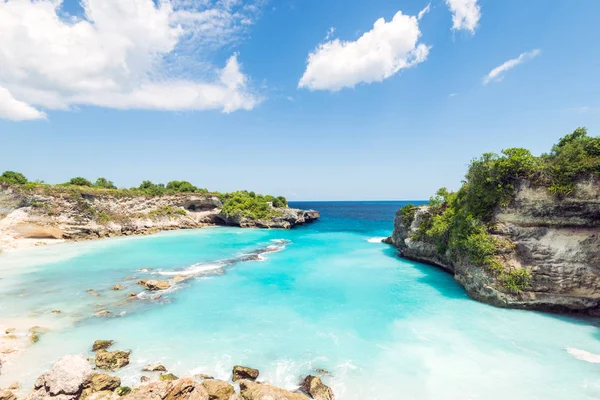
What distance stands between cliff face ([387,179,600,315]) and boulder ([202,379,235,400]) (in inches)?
658

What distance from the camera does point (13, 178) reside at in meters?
40.3

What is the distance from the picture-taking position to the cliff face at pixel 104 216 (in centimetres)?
3753

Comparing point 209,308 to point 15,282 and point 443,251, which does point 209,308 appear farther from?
point 443,251

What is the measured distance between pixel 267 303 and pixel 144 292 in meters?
9.32

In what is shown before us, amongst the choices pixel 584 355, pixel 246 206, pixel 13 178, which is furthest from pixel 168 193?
pixel 584 355

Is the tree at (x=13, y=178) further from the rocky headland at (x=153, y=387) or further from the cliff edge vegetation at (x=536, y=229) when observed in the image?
the cliff edge vegetation at (x=536, y=229)

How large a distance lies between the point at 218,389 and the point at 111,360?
17.3ft

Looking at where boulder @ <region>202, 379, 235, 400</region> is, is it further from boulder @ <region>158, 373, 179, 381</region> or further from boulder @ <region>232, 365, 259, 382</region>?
boulder @ <region>158, 373, 179, 381</region>

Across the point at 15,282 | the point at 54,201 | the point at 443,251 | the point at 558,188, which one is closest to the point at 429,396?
the point at 558,188

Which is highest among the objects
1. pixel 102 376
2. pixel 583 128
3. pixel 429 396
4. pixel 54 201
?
pixel 583 128

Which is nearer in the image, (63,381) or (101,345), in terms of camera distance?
(63,381)

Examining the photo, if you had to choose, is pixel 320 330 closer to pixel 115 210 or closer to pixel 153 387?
pixel 153 387

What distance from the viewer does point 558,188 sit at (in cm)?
1552

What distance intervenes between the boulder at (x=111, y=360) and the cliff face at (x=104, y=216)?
118 ft
